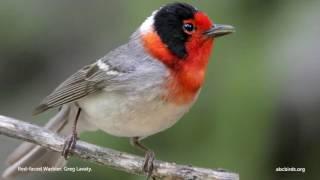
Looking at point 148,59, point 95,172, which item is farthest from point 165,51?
point 95,172

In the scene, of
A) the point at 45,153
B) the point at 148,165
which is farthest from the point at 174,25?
the point at 45,153

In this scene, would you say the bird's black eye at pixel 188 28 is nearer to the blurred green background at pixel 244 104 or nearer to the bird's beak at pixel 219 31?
the bird's beak at pixel 219 31

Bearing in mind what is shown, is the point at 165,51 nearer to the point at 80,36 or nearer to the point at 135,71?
the point at 135,71

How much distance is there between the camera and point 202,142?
4.94 m

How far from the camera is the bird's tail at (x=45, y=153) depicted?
4652 millimetres

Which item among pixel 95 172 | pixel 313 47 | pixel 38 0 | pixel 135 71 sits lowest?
pixel 95 172

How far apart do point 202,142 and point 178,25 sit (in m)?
0.86

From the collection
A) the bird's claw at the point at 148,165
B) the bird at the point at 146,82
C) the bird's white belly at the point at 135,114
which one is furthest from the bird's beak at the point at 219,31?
the bird's claw at the point at 148,165

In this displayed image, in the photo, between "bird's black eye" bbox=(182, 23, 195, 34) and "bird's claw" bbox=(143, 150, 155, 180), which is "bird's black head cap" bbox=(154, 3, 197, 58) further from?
Answer: "bird's claw" bbox=(143, 150, 155, 180)

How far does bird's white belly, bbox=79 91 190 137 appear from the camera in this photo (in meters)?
4.19

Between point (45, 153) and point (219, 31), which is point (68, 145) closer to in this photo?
point (45, 153)

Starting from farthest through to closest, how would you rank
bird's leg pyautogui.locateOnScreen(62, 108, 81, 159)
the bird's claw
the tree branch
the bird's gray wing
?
1. the bird's gray wing
2. bird's leg pyautogui.locateOnScreen(62, 108, 81, 159)
3. the bird's claw
4. the tree branch

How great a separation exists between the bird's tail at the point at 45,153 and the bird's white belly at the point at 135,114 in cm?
38

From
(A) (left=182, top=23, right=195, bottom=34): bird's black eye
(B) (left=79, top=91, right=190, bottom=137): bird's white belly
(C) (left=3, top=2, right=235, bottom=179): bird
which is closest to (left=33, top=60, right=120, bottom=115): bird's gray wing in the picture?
(C) (left=3, top=2, right=235, bottom=179): bird
